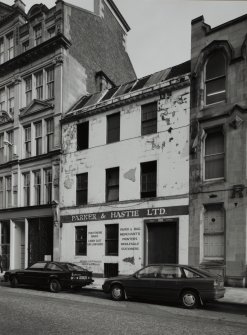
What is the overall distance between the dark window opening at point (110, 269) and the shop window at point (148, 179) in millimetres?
4196

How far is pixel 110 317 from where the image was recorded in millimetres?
10852

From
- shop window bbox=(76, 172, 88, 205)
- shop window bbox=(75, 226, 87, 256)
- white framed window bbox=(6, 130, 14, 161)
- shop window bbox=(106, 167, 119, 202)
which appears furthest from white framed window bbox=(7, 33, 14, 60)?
shop window bbox=(75, 226, 87, 256)

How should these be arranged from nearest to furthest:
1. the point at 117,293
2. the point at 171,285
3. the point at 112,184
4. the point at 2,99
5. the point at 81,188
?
the point at 171,285 → the point at 117,293 → the point at 112,184 → the point at 81,188 → the point at 2,99

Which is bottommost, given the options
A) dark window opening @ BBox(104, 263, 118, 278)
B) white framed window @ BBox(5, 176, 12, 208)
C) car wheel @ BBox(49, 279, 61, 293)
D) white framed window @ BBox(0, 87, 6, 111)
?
dark window opening @ BBox(104, 263, 118, 278)

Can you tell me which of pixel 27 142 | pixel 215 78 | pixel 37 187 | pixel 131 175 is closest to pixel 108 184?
pixel 131 175

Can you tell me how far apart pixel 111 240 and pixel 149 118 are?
23.0 feet

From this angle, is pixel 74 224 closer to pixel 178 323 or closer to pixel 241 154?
pixel 241 154

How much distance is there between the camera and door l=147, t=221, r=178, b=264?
1970 cm

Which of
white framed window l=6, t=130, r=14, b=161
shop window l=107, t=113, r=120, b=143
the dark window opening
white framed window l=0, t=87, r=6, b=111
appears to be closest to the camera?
the dark window opening

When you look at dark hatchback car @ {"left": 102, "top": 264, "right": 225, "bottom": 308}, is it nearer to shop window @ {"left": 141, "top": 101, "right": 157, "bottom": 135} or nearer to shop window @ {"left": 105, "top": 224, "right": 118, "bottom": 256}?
shop window @ {"left": 105, "top": 224, "right": 118, "bottom": 256}

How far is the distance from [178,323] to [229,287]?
296 inches

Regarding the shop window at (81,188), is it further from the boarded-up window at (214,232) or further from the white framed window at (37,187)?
the boarded-up window at (214,232)

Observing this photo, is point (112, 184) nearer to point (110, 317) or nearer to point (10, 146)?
point (10, 146)

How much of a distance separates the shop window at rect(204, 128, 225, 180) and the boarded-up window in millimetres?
1560
